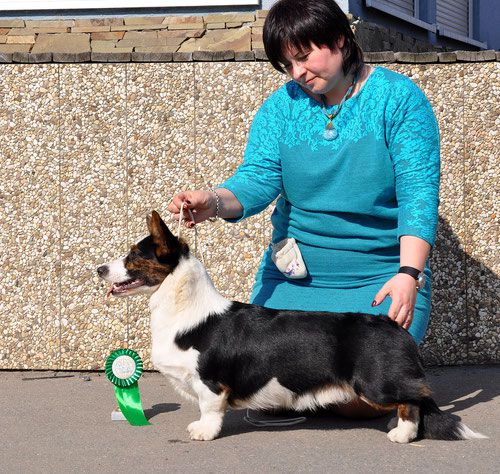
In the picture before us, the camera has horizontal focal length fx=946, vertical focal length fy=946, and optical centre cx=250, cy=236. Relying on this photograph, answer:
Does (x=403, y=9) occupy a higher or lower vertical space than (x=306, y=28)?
higher

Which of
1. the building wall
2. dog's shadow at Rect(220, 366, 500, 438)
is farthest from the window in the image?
dog's shadow at Rect(220, 366, 500, 438)

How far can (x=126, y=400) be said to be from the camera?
451 cm

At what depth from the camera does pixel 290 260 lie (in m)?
4.67

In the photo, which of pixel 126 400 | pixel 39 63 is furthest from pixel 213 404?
pixel 39 63

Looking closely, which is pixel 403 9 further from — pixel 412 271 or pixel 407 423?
pixel 407 423

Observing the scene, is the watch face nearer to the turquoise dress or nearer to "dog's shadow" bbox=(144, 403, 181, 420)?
the turquoise dress

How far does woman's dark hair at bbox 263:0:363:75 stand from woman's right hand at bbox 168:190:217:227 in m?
0.73

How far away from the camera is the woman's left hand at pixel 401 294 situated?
3885 millimetres

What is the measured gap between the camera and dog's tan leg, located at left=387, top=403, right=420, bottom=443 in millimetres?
3945

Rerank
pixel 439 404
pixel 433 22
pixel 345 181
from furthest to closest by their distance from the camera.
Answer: pixel 433 22
pixel 439 404
pixel 345 181

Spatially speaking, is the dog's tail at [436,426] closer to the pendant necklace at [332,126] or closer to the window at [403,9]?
the pendant necklace at [332,126]

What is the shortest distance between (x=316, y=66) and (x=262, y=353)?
4.27 feet

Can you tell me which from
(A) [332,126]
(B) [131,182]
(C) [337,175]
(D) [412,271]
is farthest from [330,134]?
(B) [131,182]

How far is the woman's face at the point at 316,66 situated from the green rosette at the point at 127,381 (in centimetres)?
154
